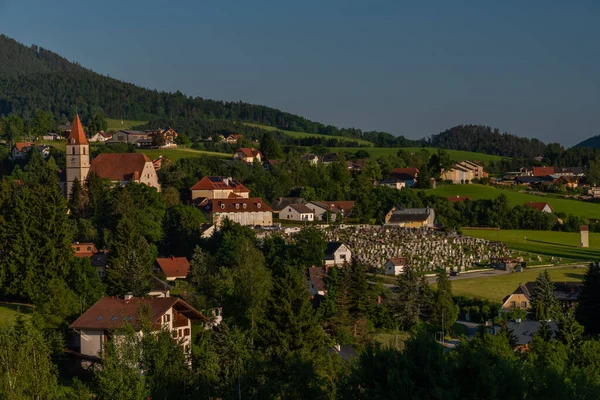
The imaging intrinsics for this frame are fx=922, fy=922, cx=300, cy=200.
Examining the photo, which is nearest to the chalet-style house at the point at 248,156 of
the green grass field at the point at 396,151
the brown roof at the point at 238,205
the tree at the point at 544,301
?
the brown roof at the point at 238,205

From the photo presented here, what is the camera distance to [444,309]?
147 ft

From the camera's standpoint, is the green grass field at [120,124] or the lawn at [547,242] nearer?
the lawn at [547,242]

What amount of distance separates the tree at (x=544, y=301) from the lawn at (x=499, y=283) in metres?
2.92

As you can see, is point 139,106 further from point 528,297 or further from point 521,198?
point 528,297

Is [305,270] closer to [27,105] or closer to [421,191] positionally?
[421,191]

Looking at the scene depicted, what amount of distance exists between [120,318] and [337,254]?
2431 centimetres

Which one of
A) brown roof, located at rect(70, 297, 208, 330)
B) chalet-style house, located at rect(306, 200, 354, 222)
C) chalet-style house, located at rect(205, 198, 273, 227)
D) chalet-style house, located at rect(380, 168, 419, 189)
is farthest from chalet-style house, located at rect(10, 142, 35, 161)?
brown roof, located at rect(70, 297, 208, 330)

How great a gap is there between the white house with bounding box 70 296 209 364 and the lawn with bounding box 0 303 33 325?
4143 millimetres

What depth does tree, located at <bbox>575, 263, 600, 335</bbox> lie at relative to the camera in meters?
39.2

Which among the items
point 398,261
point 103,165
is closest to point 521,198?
point 398,261

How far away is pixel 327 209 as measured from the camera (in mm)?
69562

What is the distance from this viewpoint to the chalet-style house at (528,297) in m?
47.6

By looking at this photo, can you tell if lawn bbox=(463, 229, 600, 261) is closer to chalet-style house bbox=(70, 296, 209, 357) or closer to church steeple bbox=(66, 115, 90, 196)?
church steeple bbox=(66, 115, 90, 196)

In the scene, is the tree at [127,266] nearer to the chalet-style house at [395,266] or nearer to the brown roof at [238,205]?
the chalet-style house at [395,266]
